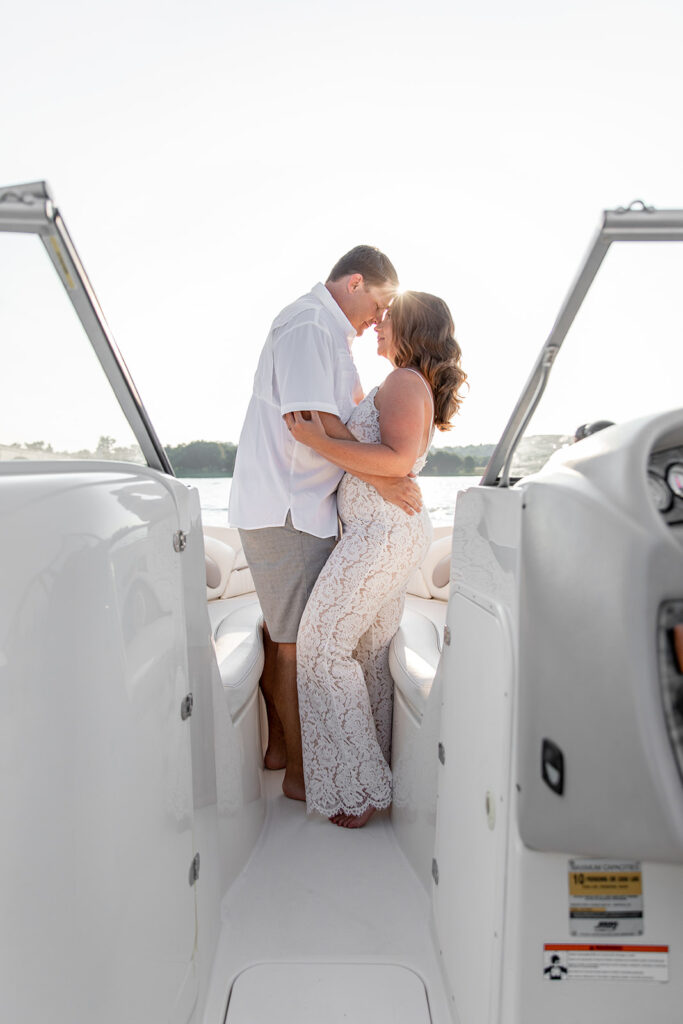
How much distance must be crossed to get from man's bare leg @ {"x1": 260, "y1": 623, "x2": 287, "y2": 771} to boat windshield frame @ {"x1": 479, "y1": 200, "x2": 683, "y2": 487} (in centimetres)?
138

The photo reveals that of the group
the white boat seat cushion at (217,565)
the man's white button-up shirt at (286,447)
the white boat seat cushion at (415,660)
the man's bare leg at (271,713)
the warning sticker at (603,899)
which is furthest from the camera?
the white boat seat cushion at (217,565)

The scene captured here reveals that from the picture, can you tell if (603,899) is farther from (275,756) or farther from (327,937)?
(275,756)

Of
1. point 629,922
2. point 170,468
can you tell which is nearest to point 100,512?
point 170,468

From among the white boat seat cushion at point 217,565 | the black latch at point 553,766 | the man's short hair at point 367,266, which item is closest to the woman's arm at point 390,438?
the man's short hair at point 367,266

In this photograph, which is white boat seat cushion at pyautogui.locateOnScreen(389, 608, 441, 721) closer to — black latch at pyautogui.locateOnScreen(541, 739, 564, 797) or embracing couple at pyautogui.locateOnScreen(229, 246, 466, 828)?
embracing couple at pyautogui.locateOnScreen(229, 246, 466, 828)

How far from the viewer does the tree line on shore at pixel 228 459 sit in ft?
4.73

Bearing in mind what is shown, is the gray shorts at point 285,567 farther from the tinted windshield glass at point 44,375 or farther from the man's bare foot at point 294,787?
the tinted windshield glass at point 44,375

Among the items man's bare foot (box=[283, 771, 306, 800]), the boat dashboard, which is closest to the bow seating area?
man's bare foot (box=[283, 771, 306, 800])

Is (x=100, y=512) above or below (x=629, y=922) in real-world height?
→ above

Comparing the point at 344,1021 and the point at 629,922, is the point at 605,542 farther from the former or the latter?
the point at 344,1021

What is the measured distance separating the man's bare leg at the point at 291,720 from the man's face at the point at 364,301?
1.06m

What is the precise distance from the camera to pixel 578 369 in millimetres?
1174

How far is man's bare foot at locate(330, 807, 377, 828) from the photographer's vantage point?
1.97 m

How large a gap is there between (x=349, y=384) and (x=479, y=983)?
1.56m
